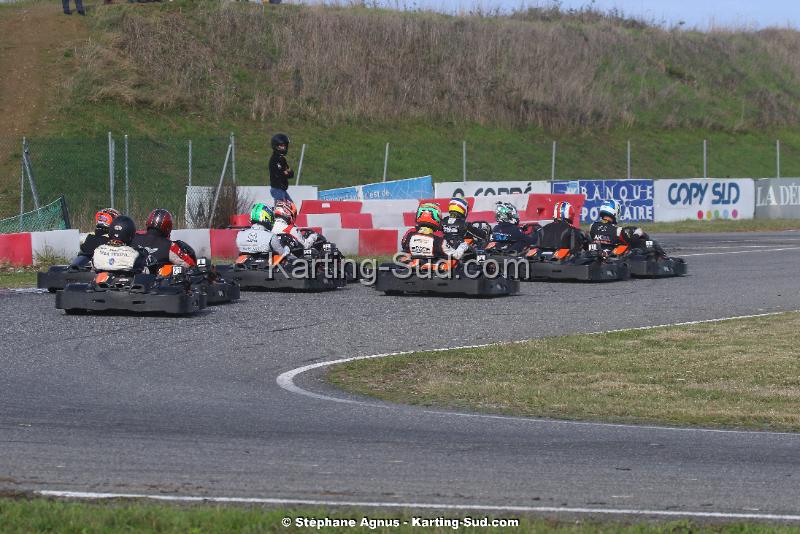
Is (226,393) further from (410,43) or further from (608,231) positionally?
(410,43)

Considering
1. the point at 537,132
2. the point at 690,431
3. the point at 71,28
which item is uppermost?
the point at 71,28

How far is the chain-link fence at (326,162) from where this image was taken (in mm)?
24172

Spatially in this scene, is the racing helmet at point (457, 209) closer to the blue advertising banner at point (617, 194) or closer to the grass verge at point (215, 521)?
the grass verge at point (215, 521)

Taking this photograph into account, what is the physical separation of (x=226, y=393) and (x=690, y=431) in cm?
306

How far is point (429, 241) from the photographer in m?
14.8

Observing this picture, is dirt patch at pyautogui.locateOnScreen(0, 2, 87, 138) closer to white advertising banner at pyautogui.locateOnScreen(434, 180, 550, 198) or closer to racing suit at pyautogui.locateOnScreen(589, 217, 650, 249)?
white advertising banner at pyautogui.locateOnScreen(434, 180, 550, 198)

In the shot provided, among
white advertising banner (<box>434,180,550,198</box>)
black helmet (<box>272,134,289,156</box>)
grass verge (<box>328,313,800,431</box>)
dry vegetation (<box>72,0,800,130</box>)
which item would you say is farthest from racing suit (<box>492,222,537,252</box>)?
dry vegetation (<box>72,0,800,130</box>)

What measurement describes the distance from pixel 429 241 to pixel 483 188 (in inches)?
491

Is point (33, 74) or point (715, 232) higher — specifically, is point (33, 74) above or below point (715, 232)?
above

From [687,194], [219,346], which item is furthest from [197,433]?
[687,194]

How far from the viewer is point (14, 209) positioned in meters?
24.9

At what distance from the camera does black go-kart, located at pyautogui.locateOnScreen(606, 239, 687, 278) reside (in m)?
17.6

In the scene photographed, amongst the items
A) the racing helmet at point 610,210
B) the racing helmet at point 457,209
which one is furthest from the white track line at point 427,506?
Answer: the racing helmet at point 610,210

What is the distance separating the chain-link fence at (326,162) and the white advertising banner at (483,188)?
3.07 meters
